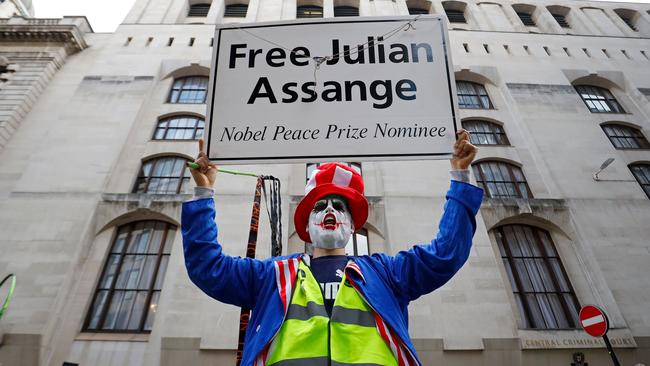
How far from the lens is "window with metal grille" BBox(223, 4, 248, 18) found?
22.3 meters

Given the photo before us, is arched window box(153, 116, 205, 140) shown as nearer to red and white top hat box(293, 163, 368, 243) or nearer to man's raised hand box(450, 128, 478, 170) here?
red and white top hat box(293, 163, 368, 243)

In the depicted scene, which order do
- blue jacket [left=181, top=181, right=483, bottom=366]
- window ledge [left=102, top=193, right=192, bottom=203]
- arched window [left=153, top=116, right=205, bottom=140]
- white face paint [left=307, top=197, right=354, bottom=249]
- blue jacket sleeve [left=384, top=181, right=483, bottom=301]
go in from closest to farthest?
blue jacket [left=181, top=181, right=483, bottom=366]
blue jacket sleeve [left=384, top=181, right=483, bottom=301]
white face paint [left=307, top=197, right=354, bottom=249]
window ledge [left=102, top=193, right=192, bottom=203]
arched window [left=153, top=116, right=205, bottom=140]

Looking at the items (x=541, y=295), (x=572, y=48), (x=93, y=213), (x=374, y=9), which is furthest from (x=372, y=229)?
(x=572, y=48)

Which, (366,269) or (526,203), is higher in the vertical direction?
(526,203)

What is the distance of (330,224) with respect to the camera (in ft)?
9.33

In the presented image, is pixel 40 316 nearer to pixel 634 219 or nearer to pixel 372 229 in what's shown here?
pixel 372 229

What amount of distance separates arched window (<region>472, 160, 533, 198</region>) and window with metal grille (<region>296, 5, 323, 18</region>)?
15.2 meters

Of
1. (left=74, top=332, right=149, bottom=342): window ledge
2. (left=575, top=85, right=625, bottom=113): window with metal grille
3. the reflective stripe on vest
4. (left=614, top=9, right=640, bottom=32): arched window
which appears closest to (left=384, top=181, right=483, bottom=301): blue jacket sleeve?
the reflective stripe on vest

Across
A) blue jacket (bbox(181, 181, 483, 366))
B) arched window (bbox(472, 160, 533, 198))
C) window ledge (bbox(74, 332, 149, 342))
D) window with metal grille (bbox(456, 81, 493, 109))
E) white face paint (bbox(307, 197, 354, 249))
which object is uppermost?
window with metal grille (bbox(456, 81, 493, 109))

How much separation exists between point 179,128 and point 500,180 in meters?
14.1

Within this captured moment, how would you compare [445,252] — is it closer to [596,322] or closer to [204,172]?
[204,172]

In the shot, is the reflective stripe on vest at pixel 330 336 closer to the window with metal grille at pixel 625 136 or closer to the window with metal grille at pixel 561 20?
the window with metal grille at pixel 625 136

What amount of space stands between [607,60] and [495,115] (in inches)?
390

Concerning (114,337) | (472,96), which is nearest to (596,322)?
(114,337)
